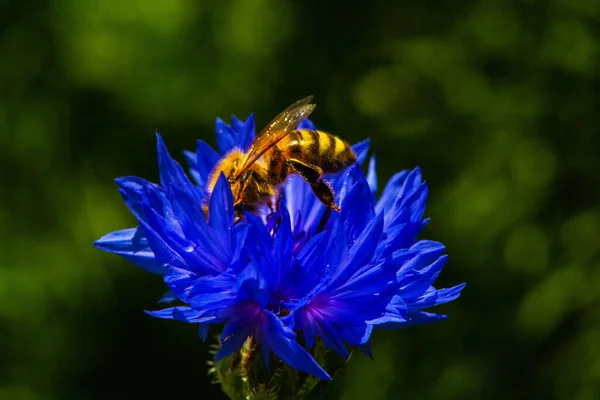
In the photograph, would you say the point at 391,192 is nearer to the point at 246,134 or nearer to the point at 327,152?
the point at 327,152

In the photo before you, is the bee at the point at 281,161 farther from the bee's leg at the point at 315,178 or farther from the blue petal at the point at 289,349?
the blue petal at the point at 289,349

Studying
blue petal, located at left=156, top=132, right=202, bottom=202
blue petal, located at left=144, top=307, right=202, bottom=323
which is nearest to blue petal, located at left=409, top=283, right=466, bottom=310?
blue petal, located at left=144, top=307, right=202, bottom=323

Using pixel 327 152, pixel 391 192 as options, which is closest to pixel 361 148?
pixel 391 192

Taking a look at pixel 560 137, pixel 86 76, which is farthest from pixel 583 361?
pixel 86 76

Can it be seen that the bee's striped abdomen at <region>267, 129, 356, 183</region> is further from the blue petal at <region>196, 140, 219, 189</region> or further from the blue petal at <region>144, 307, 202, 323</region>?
the blue petal at <region>144, 307, 202, 323</region>

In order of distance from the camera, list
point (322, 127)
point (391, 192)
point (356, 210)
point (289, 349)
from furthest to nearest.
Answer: point (322, 127) → point (391, 192) → point (356, 210) → point (289, 349)

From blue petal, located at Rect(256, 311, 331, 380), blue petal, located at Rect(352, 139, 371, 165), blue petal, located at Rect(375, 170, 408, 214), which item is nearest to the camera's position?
blue petal, located at Rect(256, 311, 331, 380)

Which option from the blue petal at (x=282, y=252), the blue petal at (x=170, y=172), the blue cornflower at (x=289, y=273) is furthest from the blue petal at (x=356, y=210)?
the blue petal at (x=170, y=172)

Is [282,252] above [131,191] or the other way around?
the other way around
